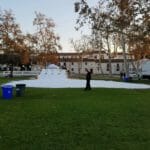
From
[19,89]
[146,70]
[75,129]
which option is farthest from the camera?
[146,70]

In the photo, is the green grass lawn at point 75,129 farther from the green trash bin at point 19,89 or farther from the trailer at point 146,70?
the trailer at point 146,70

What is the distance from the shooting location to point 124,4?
4322 cm

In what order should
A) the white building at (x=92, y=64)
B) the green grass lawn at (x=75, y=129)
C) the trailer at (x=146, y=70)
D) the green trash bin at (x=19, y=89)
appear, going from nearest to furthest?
the green grass lawn at (x=75, y=129) → the green trash bin at (x=19, y=89) → the trailer at (x=146, y=70) → the white building at (x=92, y=64)

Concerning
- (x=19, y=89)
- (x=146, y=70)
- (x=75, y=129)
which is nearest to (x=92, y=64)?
(x=146, y=70)

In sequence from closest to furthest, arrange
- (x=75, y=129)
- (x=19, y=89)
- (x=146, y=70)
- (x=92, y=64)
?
(x=75, y=129) < (x=19, y=89) < (x=146, y=70) < (x=92, y=64)

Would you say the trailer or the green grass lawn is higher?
the trailer

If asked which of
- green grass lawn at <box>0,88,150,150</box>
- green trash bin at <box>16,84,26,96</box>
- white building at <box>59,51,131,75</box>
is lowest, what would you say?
green grass lawn at <box>0,88,150,150</box>

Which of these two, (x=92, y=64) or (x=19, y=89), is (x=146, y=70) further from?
(x=92, y=64)

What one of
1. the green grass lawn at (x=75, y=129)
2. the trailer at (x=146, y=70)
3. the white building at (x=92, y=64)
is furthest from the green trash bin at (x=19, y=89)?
the white building at (x=92, y=64)

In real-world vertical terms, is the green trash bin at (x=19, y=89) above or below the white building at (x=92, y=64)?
below

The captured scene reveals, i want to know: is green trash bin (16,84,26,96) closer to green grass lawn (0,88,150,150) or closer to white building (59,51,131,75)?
green grass lawn (0,88,150,150)

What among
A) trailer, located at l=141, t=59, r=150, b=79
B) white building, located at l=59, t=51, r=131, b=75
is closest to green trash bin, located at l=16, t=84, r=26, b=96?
trailer, located at l=141, t=59, r=150, b=79

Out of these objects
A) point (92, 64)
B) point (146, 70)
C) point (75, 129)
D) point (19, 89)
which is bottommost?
point (75, 129)

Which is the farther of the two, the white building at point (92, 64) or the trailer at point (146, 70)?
the white building at point (92, 64)
